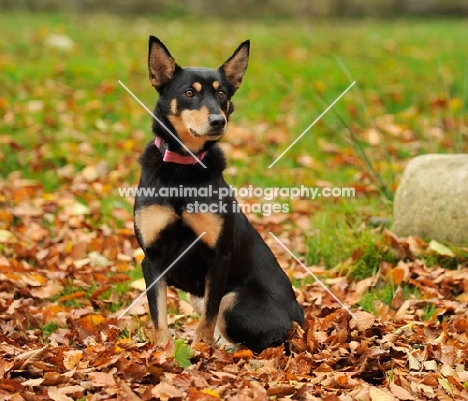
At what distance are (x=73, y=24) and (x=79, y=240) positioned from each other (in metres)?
9.09

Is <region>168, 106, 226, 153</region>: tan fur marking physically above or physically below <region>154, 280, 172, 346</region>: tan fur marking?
above

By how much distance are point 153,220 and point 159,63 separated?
854mm

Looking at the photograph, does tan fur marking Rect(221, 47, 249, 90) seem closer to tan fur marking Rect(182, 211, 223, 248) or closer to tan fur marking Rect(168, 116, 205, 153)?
tan fur marking Rect(168, 116, 205, 153)

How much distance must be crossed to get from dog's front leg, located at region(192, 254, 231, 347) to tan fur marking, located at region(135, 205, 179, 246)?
33 centimetres

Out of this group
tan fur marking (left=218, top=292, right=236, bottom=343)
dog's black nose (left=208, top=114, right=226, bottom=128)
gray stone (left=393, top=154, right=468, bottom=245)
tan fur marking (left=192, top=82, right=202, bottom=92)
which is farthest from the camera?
gray stone (left=393, top=154, right=468, bottom=245)

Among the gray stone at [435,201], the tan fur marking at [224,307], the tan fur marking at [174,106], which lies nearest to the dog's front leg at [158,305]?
the tan fur marking at [224,307]

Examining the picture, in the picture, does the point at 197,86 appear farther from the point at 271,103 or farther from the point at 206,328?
the point at 271,103

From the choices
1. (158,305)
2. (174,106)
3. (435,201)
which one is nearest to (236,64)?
(174,106)

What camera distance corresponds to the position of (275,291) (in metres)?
4.18

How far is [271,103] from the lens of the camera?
31.7 feet

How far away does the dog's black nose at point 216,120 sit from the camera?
3805 mm

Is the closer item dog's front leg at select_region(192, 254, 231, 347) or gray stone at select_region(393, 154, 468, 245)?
dog's front leg at select_region(192, 254, 231, 347)

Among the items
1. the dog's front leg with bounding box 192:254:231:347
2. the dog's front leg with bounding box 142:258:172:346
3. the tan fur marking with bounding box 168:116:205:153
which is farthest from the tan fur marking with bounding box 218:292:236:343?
the tan fur marking with bounding box 168:116:205:153

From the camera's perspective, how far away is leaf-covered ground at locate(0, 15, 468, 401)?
11.7 ft
